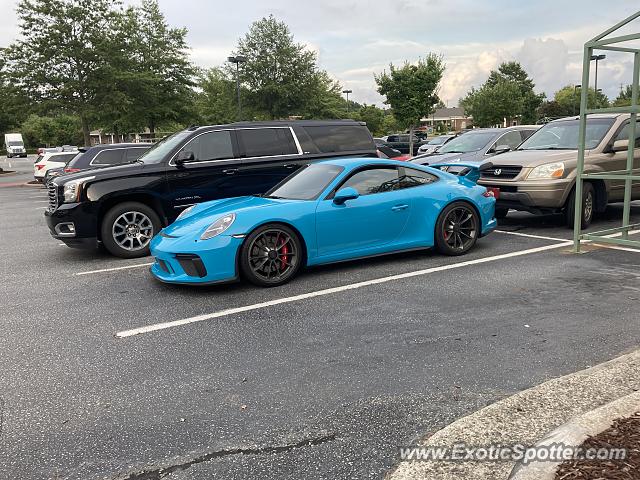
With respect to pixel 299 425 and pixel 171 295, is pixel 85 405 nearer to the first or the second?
pixel 299 425

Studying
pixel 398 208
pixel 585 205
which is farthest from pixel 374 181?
pixel 585 205

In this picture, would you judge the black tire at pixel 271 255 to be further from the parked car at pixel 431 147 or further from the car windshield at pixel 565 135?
the parked car at pixel 431 147

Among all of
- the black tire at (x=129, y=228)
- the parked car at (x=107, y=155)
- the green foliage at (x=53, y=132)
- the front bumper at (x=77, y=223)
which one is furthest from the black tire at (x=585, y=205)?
the green foliage at (x=53, y=132)

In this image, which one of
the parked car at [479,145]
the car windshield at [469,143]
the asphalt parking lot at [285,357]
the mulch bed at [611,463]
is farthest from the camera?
the car windshield at [469,143]

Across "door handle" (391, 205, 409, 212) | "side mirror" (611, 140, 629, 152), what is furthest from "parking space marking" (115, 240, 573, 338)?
"side mirror" (611, 140, 629, 152)

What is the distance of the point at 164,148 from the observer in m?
8.38

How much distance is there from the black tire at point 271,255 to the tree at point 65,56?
25733 mm

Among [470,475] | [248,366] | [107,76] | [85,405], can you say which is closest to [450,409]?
[470,475]

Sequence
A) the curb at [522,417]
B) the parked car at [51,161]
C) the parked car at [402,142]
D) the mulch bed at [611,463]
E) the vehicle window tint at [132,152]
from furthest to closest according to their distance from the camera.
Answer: the parked car at [402,142], the parked car at [51,161], the vehicle window tint at [132,152], the curb at [522,417], the mulch bed at [611,463]

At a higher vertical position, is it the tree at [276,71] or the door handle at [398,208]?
the tree at [276,71]

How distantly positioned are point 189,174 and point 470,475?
6.48 m

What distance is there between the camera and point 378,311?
192 inches

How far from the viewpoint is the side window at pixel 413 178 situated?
662 cm

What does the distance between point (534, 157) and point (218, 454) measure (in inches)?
294
